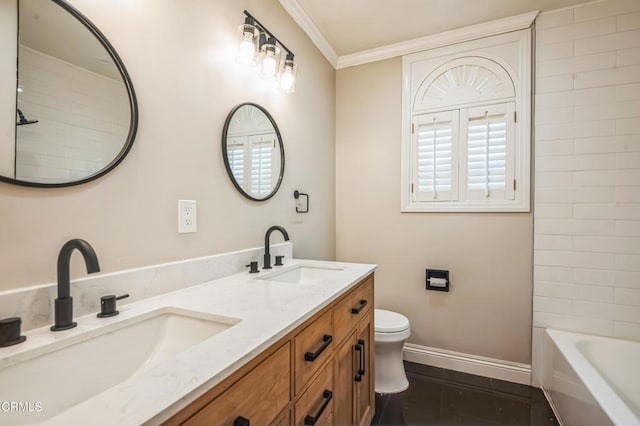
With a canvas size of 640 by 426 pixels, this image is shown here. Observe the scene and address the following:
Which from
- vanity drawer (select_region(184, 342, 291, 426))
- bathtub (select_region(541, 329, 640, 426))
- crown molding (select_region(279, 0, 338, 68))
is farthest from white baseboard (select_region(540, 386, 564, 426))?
crown molding (select_region(279, 0, 338, 68))

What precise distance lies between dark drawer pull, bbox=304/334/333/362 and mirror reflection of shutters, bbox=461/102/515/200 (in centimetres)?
164

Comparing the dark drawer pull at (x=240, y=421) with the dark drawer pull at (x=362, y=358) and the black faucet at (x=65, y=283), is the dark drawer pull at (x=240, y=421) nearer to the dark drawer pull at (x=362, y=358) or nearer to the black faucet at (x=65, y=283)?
the black faucet at (x=65, y=283)

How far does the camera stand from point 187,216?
1187 mm

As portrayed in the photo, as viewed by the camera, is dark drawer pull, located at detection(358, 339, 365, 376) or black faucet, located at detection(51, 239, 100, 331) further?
dark drawer pull, located at detection(358, 339, 365, 376)

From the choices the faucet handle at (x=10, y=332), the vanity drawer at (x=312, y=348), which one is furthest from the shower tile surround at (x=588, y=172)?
the faucet handle at (x=10, y=332)

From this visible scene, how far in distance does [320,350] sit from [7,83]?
1103 mm

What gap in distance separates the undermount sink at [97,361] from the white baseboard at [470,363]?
6.50 ft

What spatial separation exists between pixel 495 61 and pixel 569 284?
5.26ft

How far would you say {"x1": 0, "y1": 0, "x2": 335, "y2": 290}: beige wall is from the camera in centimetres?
78

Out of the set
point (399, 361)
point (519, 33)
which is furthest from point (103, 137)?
point (519, 33)

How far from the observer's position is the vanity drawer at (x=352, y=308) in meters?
1.15

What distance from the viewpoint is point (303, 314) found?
86 cm

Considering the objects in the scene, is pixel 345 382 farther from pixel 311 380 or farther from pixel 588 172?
pixel 588 172

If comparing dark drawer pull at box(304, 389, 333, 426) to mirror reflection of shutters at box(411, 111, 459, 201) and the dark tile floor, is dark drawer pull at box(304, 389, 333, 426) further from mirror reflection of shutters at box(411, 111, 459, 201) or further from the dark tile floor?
mirror reflection of shutters at box(411, 111, 459, 201)
